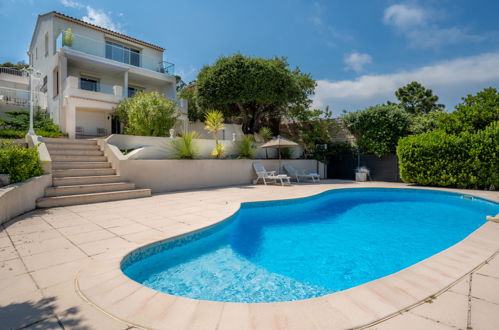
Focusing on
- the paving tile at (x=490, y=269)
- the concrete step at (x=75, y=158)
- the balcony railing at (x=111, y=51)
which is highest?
the balcony railing at (x=111, y=51)

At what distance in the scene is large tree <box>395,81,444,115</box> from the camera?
34.4 metres

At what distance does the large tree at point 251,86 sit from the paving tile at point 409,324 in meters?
14.4

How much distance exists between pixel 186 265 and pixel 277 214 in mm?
3826

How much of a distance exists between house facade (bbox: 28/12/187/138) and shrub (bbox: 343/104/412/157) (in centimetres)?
1152

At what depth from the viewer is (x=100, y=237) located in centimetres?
400

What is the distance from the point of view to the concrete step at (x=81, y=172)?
7.55 metres

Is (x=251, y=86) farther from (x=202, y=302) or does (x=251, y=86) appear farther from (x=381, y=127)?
(x=202, y=302)

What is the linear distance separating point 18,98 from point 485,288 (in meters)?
22.2

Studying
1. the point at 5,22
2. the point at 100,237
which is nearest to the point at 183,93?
the point at 5,22

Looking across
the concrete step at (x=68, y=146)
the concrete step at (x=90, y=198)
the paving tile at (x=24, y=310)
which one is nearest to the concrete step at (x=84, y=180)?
the concrete step at (x=90, y=198)

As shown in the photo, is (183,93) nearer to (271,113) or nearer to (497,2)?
(271,113)

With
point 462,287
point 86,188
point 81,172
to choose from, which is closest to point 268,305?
point 462,287

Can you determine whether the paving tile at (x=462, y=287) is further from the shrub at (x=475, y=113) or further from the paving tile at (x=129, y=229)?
the shrub at (x=475, y=113)

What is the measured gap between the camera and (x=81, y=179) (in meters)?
7.54
